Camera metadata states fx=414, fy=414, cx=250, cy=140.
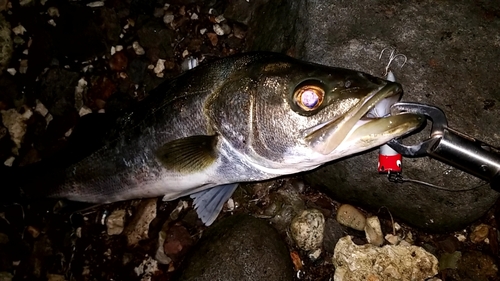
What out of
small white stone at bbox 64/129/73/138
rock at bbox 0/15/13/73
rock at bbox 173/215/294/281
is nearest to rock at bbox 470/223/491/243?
rock at bbox 173/215/294/281

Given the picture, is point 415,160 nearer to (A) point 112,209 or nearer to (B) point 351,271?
(B) point 351,271

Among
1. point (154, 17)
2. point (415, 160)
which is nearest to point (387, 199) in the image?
point (415, 160)

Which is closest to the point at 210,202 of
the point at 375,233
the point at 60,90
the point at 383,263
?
the point at 375,233

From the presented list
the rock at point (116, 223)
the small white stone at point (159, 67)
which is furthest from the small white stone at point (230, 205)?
the small white stone at point (159, 67)

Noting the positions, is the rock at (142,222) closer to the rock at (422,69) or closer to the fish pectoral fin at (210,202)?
the fish pectoral fin at (210,202)

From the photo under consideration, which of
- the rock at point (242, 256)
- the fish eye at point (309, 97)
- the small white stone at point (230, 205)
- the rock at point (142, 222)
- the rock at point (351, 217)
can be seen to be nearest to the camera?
the fish eye at point (309, 97)

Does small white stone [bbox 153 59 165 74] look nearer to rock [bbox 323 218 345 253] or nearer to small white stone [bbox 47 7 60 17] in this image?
small white stone [bbox 47 7 60 17]

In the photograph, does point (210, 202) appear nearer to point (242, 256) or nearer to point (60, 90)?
point (242, 256)
